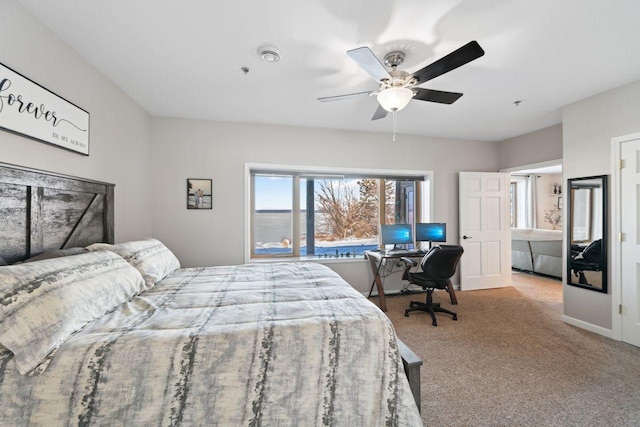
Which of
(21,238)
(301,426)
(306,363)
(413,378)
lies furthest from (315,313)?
(21,238)

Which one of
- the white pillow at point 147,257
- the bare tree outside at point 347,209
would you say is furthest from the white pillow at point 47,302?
the bare tree outside at point 347,209

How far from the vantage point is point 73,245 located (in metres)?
2.01

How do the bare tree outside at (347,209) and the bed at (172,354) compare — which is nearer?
the bed at (172,354)

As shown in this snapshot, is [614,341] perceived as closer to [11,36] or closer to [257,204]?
[257,204]

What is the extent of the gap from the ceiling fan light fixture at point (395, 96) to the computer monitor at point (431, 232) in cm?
257

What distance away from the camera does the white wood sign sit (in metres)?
1.49

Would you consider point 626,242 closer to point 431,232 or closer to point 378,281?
point 431,232

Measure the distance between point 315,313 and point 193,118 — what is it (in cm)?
320

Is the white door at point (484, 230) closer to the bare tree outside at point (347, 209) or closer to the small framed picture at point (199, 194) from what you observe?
the bare tree outside at point (347, 209)

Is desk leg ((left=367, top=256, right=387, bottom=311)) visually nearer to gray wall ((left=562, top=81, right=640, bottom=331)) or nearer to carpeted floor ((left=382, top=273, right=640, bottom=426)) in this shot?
carpeted floor ((left=382, top=273, right=640, bottom=426))

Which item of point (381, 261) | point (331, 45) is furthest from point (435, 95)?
point (381, 261)

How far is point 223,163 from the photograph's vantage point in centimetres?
355

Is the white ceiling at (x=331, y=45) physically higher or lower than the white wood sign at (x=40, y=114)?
higher

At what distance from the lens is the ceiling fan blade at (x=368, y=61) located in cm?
154
